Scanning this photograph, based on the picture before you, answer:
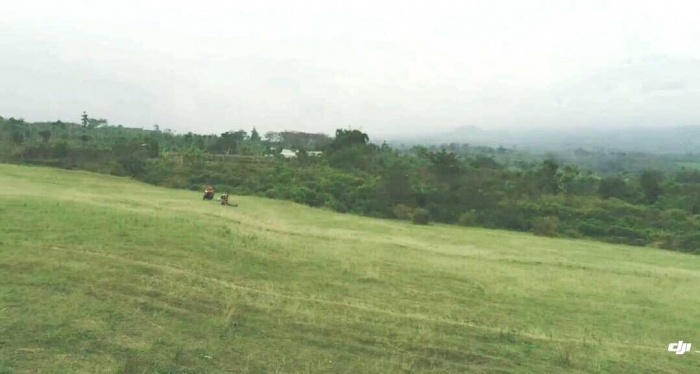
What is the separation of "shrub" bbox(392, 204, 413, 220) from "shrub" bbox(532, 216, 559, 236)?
7.76 m

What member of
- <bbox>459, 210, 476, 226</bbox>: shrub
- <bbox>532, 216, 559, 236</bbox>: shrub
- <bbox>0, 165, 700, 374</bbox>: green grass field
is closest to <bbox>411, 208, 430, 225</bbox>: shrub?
<bbox>459, 210, 476, 226</bbox>: shrub

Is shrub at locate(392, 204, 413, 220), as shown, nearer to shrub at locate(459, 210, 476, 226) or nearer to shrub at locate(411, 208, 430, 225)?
shrub at locate(411, 208, 430, 225)

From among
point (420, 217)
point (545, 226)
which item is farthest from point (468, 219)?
point (545, 226)

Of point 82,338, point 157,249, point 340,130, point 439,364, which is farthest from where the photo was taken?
point 340,130

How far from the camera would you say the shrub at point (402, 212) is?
3404 centimetres

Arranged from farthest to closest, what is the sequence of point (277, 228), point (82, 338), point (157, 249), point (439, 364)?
point (277, 228) < point (157, 249) < point (439, 364) < point (82, 338)

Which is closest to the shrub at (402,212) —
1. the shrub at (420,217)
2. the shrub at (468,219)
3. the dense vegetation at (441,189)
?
the dense vegetation at (441,189)

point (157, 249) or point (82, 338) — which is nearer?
point (82, 338)

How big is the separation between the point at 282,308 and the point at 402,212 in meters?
26.4

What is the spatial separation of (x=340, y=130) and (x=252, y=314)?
52313 mm

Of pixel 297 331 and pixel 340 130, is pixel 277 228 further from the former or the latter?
pixel 340 130

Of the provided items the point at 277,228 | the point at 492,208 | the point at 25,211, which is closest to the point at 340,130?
the point at 492,208

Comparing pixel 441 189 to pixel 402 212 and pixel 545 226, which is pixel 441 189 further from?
pixel 545 226

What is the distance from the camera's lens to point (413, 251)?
659 inches
